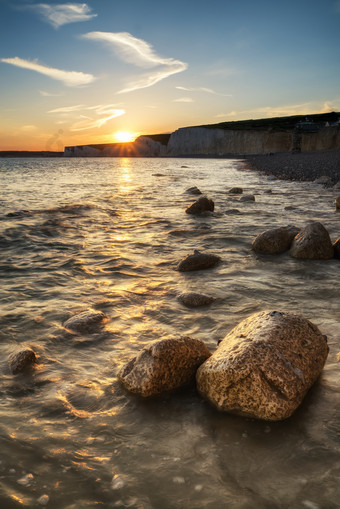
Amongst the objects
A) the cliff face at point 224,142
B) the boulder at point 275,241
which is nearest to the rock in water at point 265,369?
the boulder at point 275,241

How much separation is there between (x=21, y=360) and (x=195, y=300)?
84.6 inches

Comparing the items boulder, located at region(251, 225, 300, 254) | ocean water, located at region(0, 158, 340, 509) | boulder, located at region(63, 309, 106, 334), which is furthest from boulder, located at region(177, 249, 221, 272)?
boulder, located at region(63, 309, 106, 334)

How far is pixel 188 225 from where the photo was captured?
31.5 feet

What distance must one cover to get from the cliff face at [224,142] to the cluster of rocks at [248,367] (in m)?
71.5

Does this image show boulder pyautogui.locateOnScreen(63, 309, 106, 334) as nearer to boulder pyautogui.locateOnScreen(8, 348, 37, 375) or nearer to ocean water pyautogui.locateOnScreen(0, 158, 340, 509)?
ocean water pyautogui.locateOnScreen(0, 158, 340, 509)

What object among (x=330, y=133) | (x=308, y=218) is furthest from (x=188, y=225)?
(x=330, y=133)

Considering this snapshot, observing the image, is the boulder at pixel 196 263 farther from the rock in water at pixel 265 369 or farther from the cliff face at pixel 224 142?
the cliff face at pixel 224 142

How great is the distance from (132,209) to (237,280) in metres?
8.26

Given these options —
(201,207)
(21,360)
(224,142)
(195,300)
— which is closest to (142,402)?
(21,360)

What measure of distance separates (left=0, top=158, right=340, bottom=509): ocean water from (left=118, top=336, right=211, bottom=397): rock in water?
0.10 meters

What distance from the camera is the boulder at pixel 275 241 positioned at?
652 cm

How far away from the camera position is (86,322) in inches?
154

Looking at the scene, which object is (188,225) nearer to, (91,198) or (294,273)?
(294,273)

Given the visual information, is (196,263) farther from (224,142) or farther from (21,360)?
(224,142)
